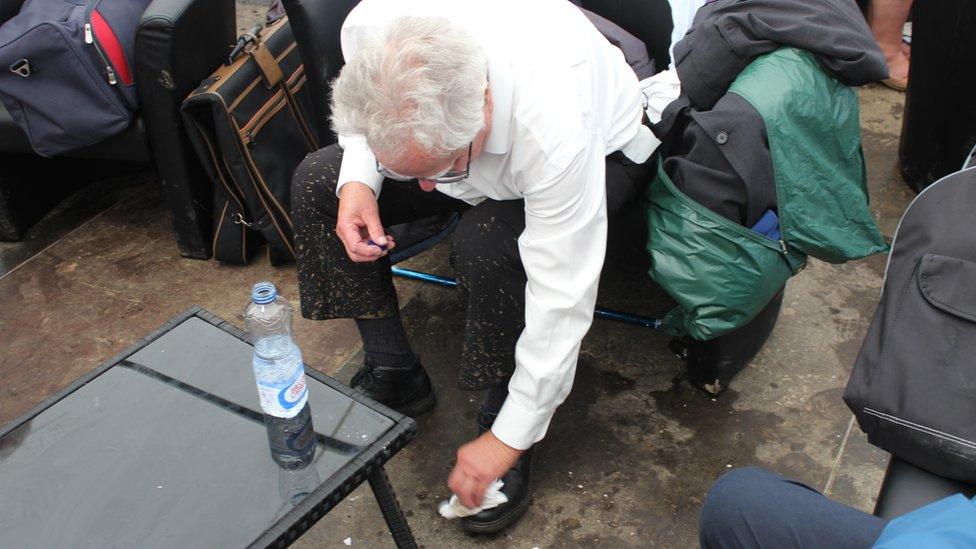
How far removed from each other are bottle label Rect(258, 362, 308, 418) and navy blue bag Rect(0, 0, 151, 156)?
4.92 ft

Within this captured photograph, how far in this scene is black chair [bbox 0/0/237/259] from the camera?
98.7 inches

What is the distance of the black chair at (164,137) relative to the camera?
251 cm

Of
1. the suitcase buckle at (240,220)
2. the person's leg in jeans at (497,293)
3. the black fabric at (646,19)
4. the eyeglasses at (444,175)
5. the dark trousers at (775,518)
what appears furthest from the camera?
the suitcase buckle at (240,220)

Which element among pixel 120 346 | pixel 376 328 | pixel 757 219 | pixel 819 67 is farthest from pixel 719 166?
pixel 120 346

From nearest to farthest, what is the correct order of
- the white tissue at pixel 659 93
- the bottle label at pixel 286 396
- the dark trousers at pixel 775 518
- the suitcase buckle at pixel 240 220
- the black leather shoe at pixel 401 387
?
1. the dark trousers at pixel 775 518
2. the bottle label at pixel 286 396
3. the white tissue at pixel 659 93
4. the black leather shoe at pixel 401 387
5. the suitcase buckle at pixel 240 220

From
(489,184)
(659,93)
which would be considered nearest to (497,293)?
(489,184)

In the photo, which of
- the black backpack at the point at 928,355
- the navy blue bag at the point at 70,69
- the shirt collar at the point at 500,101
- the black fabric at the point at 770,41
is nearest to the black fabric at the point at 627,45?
the black fabric at the point at 770,41

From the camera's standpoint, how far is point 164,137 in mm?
2670

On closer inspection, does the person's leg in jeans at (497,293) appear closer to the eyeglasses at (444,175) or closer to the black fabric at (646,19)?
the eyeglasses at (444,175)

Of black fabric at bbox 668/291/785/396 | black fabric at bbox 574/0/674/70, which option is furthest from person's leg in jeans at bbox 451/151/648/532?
black fabric at bbox 574/0/674/70

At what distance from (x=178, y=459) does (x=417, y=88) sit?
0.78m

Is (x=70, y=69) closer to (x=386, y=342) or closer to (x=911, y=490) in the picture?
(x=386, y=342)

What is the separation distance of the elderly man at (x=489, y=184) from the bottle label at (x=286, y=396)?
376mm

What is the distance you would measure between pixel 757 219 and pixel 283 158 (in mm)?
1415
